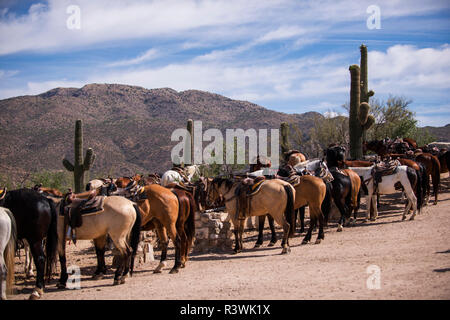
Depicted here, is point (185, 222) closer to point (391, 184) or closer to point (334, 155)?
point (334, 155)

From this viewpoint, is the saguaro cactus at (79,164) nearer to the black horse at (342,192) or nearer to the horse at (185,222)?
the horse at (185,222)

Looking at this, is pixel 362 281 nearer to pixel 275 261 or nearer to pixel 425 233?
pixel 275 261

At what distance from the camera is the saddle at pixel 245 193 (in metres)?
11.9

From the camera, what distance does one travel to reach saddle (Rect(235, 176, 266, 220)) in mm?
11938

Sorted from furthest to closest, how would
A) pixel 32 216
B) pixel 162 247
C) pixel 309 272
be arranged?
pixel 162 247 < pixel 309 272 < pixel 32 216

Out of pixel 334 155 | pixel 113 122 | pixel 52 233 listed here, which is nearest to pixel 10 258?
pixel 52 233

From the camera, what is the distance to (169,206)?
10609mm

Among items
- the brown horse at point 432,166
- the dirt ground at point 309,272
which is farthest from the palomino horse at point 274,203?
the brown horse at point 432,166

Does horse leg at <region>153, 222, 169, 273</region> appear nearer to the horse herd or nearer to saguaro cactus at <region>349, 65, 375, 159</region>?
the horse herd

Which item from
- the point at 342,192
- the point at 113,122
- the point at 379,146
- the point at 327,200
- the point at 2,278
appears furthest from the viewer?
the point at 113,122

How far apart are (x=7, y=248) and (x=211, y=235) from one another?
5844 millimetres

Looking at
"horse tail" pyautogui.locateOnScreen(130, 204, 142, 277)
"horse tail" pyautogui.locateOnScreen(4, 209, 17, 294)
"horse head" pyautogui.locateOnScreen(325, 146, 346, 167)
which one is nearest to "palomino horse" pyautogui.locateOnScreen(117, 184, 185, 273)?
"horse tail" pyautogui.locateOnScreen(130, 204, 142, 277)
